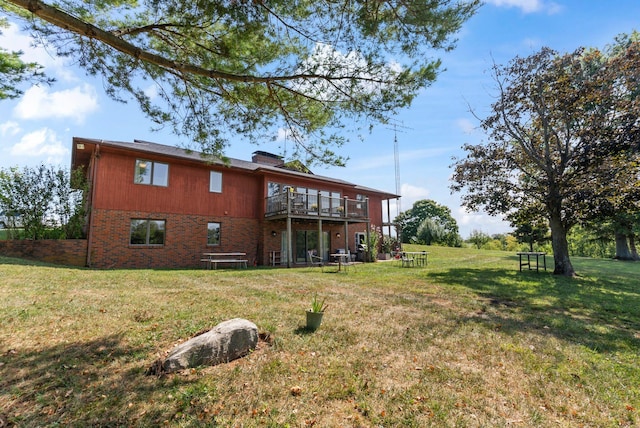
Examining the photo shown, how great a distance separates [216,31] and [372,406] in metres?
5.66

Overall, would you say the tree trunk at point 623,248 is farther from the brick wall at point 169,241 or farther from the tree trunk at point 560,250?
the brick wall at point 169,241

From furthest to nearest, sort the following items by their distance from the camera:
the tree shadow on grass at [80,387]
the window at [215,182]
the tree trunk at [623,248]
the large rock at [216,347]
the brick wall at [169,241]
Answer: the tree trunk at [623,248], the window at [215,182], the brick wall at [169,241], the large rock at [216,347], the tree shadow on grass at [80,387]

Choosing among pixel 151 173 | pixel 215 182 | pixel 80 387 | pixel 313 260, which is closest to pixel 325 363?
pixel 80 387

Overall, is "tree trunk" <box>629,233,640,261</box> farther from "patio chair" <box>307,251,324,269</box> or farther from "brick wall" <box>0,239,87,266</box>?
"brick wall" <box>0,239,87,266</box>

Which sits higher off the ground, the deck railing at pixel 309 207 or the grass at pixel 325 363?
the deck railing at pixel 309 207

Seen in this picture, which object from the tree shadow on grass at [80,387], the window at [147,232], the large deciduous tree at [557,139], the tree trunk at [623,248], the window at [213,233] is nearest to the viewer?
the tree shadow on grass at [80,387]

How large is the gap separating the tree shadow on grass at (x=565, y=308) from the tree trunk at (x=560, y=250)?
0.92 m

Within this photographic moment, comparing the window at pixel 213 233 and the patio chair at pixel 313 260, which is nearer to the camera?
the window at pixel 213 233

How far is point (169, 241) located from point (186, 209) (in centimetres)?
169

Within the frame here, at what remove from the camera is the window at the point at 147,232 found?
1266cm

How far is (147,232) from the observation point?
12945mm

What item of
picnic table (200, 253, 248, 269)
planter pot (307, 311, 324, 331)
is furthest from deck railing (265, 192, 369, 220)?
planter pot (307, 311, 324, 331)

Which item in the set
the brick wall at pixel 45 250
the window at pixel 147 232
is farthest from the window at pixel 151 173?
the brick wall at pixel 45 250

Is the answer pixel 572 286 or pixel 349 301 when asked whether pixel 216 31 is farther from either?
pixel 572 286
